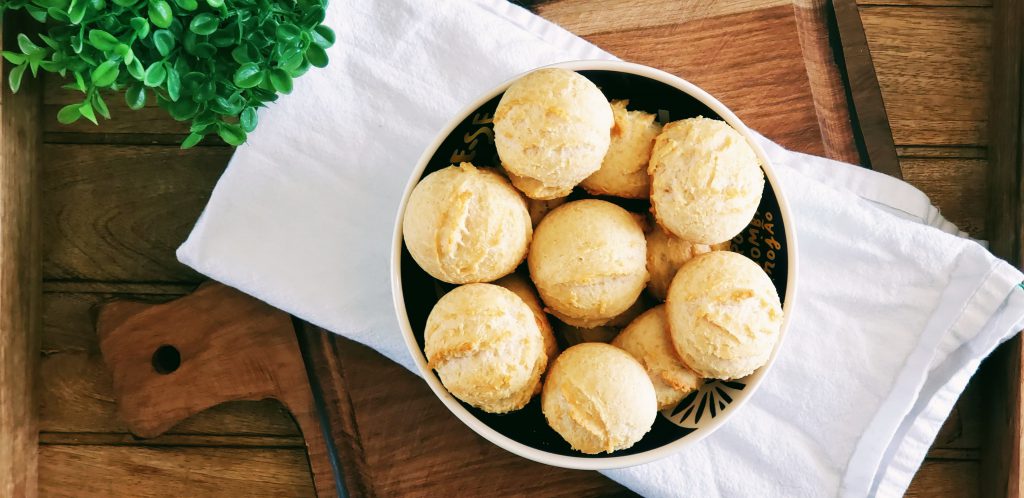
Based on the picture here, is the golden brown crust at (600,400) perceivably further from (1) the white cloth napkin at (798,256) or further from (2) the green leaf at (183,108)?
(2) the green leaf at (183,108)

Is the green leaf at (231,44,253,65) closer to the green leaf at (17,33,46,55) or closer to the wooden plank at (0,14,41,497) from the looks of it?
the green leaf at (17,33,46,55)

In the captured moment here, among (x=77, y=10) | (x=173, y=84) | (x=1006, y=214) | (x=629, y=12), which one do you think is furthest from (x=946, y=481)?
(x=77, y=10)

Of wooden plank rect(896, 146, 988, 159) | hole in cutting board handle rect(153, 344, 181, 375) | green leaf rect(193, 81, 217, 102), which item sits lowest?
hole in cutting board handle rect(153, 344, 181, 375)

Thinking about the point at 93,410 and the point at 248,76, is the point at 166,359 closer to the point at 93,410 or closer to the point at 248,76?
the point at 93,410

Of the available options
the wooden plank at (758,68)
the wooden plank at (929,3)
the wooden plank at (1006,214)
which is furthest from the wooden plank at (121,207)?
the wooden plank at (1006,214)

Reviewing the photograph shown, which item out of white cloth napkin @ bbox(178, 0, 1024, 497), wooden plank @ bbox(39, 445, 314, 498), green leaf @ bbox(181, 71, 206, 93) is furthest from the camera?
wooden plank @ bbox(39, 445, 314, 498)

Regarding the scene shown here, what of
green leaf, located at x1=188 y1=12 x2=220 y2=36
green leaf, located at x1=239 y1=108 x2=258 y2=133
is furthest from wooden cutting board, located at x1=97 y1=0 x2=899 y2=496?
green leaf, located at x1=188 y1=12 x2=220 y2=36

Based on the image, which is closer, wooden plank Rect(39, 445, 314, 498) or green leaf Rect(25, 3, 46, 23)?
green leaf Rect(25, 3, 46, 23)

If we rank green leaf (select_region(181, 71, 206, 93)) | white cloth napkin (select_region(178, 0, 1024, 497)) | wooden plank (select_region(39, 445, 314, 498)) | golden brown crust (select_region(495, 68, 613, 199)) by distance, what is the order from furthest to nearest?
wooden plank (select_region(39, 445, 314, 498))
white cloth napkin (select_region(178, 0, 1024, 497))
green leaf (select_region(181, 71, 206, 93))
golden brown crust (select_region(495, 68, 613, 199))

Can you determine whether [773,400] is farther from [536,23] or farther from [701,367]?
[536,23]
